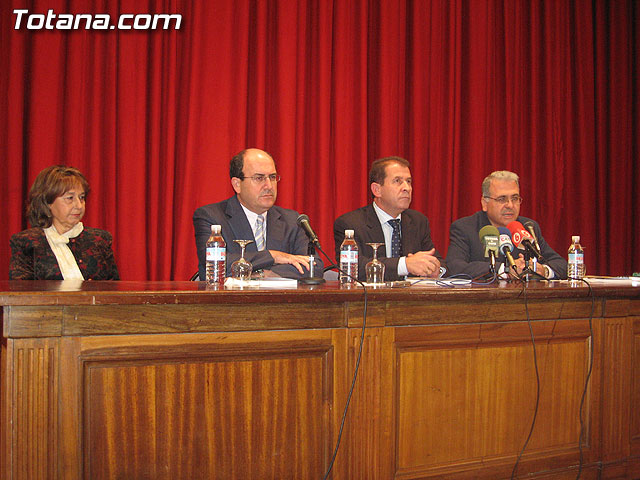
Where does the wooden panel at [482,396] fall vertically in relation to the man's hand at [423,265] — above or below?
below

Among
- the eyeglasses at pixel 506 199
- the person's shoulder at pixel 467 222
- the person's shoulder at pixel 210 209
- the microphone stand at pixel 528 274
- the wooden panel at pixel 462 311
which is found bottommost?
the wooden panel at pixel 462 311

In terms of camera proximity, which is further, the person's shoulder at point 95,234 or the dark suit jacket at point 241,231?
the person's shoulder at point 95,234

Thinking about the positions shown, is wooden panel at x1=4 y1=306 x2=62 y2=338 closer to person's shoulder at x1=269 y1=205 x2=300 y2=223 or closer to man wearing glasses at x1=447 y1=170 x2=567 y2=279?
person's shoulder at x1=269 y1=205 x2=300 y2=223

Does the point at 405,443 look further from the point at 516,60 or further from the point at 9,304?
the point at 516,60

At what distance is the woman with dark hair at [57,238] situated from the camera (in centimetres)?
280

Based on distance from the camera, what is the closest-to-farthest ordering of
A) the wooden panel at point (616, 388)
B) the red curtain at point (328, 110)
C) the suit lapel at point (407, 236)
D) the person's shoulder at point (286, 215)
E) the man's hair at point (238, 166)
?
the wooden panel at point (616, 388) → the man's hair at point (238, 166) → the person's shoulder at point (286, 215) → the suit lapel at point (407, 236) → the red curtain at point (328, 110)

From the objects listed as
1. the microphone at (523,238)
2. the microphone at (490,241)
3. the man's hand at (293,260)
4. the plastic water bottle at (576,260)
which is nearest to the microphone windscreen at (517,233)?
the microphone at (523,238)

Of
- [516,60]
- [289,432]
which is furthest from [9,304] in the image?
[516,60]

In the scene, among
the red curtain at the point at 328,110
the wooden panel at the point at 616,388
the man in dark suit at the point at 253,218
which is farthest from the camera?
the red curtain at the point at 328,110

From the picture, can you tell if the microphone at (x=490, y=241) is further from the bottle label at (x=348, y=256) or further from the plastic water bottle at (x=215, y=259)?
the plastic water bottle at (x=215, y=259)

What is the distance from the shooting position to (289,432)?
1.83m

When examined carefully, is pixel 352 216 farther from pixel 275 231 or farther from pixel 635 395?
pixel 635 395

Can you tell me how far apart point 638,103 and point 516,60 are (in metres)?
1.23

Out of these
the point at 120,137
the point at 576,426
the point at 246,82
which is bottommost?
the point at 576,426
